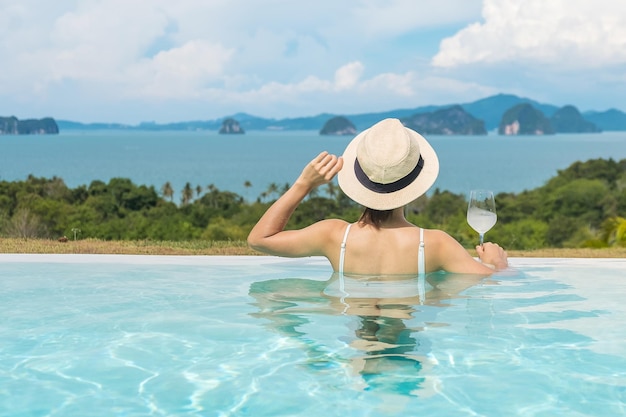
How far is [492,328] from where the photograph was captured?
460 cm

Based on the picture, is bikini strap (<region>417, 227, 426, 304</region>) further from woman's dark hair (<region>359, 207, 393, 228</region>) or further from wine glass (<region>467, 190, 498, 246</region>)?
wine glass (<region>467, 190, 498, 246</region>)

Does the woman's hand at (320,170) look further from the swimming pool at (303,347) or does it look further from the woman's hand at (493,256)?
the woman's hand at (493,256)

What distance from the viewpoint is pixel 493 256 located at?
4906 mm

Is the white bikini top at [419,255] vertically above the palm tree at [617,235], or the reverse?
the white bikini top at [419,255]

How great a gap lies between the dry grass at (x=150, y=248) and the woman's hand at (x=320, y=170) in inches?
157

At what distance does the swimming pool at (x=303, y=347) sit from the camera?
11.1ft

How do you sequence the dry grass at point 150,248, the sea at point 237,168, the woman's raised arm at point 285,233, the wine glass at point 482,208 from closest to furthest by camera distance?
the woman's raised arm at point 285,233 < the wine glass at point 482,208 < the dry grass at point 150,248 < the sea at point 237,168

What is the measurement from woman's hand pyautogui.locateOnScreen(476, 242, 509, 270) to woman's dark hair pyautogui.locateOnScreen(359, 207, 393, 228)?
2.87 ft

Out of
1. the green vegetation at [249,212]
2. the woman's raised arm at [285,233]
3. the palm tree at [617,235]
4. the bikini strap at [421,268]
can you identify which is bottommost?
Answer: the green vegetation at [249,212]

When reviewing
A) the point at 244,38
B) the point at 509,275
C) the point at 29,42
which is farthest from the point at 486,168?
the point at 509,275

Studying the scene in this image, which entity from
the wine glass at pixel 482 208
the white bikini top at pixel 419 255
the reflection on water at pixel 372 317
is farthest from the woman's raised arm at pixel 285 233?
the wine glass at pixel 482 208

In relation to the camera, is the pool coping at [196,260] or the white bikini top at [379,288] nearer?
the white bikini top at [379,288]

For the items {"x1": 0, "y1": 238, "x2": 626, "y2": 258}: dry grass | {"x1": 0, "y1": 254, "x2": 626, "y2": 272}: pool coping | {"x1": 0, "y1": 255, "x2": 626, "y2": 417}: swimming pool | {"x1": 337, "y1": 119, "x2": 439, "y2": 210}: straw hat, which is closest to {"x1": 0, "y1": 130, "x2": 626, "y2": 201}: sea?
{"x1": 0, "y1": 238, "x2": 626, "y2": 258}: dry grass

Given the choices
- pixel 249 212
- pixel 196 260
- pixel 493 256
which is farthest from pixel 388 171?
pixel 249 212
